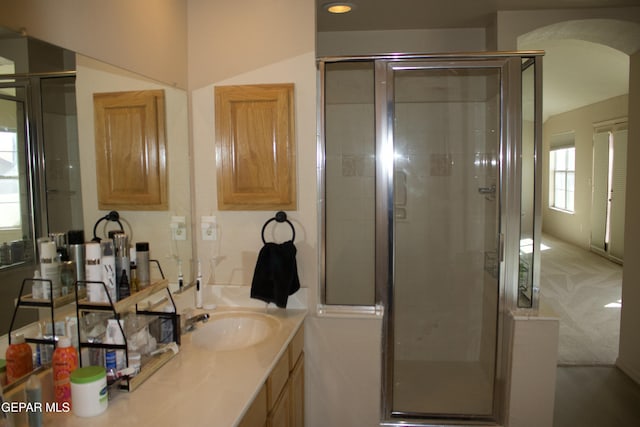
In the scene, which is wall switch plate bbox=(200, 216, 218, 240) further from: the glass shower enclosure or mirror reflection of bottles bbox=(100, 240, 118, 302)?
mirror reflection of bottles bbox=(100, 240, 118, 302)

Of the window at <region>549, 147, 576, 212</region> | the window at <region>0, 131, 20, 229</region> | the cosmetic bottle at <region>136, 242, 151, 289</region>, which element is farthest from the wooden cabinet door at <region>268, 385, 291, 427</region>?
the window at <region>549, 147, 576, 212</region>

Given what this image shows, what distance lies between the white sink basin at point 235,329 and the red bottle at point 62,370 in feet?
2.53

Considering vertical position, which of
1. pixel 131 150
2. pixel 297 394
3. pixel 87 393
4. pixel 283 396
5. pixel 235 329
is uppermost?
pixel 131 150

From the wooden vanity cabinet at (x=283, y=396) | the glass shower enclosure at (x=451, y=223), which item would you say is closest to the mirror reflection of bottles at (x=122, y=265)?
the wooden vanity cabinet at (x=283, y=396)

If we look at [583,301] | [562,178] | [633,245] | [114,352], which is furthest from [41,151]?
[562,178]

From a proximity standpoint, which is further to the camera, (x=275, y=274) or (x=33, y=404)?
(x=275, y=274)

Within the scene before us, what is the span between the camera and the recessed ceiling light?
2.74 m

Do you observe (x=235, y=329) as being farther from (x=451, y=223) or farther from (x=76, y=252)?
(x=451, y=223)

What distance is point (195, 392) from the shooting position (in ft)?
4.67

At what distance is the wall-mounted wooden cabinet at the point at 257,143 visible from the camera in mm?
2305

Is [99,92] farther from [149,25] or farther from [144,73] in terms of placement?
[149,25]

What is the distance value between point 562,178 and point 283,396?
358 inches

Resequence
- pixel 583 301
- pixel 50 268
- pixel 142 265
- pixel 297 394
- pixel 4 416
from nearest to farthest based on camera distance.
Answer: pixel 4 416 → pixel 50 268 → pixel 142 265 → pixel 297 394 → pixel 583 301

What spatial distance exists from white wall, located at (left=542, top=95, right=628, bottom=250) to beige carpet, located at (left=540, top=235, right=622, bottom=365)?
46 cm
